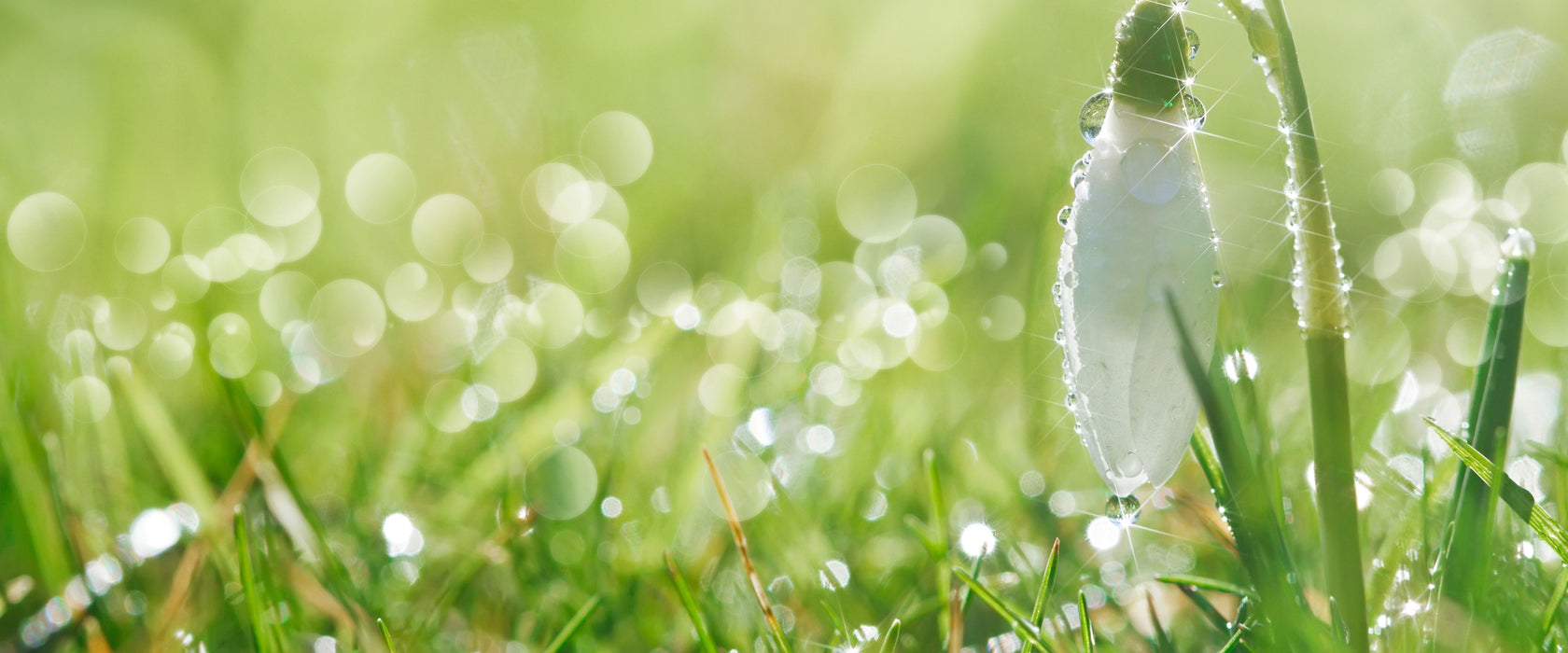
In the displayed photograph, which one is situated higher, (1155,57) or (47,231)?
(1155,57)

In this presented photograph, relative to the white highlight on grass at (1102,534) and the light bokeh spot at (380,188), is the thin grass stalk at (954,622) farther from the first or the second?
the light bokeh spot at (380,188)

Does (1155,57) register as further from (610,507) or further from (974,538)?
→ (610,507)

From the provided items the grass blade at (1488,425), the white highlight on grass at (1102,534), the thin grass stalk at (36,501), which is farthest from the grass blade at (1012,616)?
the thin grass stalk at (36,501)

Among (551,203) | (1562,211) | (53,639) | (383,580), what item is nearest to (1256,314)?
(383,580)

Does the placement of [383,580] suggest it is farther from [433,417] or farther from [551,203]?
[551,203]

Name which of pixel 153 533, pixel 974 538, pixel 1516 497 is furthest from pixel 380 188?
pixel 1516 497

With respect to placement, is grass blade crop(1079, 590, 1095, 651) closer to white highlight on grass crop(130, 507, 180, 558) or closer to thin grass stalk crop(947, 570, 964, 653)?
thin grass stalk crop(947, 570, 964, 653)
